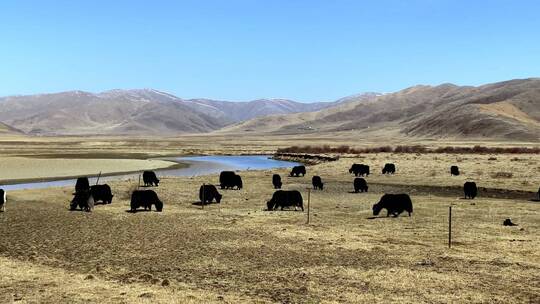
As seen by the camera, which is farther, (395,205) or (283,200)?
(283,200)

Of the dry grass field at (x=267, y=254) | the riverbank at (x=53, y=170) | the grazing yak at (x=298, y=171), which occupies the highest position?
the grazing yak at (x=298, y=171)

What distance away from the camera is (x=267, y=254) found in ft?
48.5

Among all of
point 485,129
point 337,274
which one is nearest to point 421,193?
point 337,274

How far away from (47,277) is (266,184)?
87.4 ft

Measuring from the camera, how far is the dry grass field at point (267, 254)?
1116 cm

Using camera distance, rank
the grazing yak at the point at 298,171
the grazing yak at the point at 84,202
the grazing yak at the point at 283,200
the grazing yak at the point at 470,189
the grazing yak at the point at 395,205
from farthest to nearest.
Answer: the grazing yak at the point at 298,171, the grazing yak at the point at 470,189, the grazing yak at the point at 283,200, the grazing yak at the point at 84,202, the grazing yak at the point at 395,205

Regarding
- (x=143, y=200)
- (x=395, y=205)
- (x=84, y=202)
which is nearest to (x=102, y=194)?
(x=84, y=202)

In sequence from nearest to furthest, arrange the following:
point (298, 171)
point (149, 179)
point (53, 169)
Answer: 1. point (149, 179)
2. point (298, 171)
3. point (53, 169)

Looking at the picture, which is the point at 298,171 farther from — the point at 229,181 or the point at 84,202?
the point at 84,202

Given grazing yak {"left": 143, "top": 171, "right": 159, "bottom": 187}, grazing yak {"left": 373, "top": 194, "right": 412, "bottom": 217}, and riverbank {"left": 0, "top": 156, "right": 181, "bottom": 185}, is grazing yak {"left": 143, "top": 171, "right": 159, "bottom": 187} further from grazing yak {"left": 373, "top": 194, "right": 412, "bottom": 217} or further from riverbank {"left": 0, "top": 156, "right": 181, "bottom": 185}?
grazing yak {"left": 373, "top": 194, "right": 412, "bottom": 217}

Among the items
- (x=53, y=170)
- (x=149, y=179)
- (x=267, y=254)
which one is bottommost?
(x=267, y=254)

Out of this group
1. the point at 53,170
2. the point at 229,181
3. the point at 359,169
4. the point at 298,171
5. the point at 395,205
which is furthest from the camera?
the point at 53,170

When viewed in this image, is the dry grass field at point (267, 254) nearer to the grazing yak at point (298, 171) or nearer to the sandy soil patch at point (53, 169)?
the grazing yak at point (298, 171)

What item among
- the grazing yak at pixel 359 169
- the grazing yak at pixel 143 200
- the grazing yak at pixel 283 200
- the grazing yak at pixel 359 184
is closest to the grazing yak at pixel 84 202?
the grazing yak at pixel 143 200
